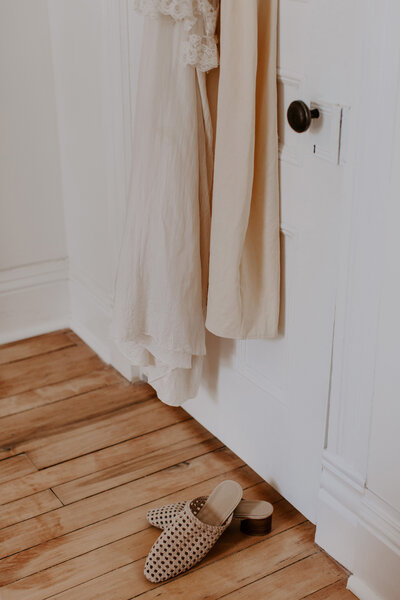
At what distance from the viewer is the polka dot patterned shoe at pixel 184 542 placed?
156 cm

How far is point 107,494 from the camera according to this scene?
1807 millimetres

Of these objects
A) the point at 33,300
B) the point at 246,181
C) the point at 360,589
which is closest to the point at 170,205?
the point at 246,181

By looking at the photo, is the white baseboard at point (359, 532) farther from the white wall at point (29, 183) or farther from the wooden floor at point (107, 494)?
the white wall at point (29, 183)

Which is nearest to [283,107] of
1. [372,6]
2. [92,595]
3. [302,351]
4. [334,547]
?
[372,6]

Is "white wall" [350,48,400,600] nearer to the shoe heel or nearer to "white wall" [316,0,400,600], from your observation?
"white wall" [316,0,400,600]

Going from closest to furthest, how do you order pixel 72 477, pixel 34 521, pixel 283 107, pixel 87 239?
pixel 283 107 → pixel 34 521 → pixel 72 477 → pixel 87 239

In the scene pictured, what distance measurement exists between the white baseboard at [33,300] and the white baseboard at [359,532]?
1.27 m

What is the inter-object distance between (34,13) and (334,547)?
1690mm

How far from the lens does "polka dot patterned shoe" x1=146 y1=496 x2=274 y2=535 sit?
166 centimetres

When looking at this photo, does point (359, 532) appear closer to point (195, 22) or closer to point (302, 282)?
point (302, 282)

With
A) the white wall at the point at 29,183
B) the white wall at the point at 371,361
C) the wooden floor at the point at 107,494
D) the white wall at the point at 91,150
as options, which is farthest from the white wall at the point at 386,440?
the white wall at the point at 29,183

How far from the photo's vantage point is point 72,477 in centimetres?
187

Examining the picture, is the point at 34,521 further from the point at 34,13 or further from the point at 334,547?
the point at 34,13

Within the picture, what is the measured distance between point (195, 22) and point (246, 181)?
0.34 meters
